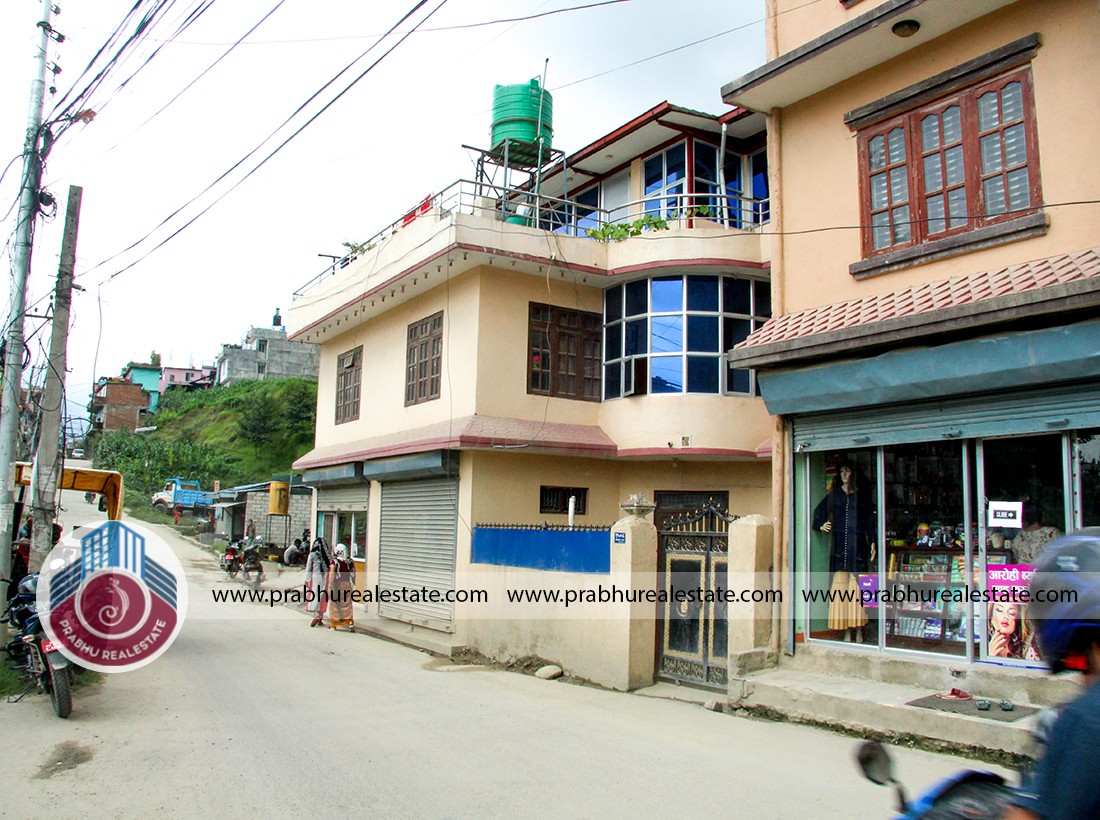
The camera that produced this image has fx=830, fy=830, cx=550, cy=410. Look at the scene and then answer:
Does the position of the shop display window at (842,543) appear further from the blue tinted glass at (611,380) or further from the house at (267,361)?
the house at (267,361)

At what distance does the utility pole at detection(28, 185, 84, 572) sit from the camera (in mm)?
10305

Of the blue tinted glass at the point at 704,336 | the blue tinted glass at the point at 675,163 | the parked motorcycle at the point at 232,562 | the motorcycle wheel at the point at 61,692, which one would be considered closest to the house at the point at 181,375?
the parked motorcycle at the point at 232,562

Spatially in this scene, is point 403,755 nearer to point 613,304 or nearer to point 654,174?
point 613,304

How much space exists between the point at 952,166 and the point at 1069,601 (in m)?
7.75

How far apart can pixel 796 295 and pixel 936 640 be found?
168 inches

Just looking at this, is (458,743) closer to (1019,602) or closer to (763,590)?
(763,590)

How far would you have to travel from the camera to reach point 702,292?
1471 centimetres

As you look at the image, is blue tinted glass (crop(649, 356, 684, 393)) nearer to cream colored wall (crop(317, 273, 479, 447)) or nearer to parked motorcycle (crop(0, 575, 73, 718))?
cream colored wall (crop(317, 273, 479, 447))

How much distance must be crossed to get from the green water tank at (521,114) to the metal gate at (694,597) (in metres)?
10.1

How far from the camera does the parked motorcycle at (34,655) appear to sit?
7.96 metres

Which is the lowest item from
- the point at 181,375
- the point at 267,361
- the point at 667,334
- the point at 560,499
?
the point at 560,499

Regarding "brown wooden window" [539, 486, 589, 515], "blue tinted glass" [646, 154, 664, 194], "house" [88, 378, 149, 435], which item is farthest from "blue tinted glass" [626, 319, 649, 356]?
"house" [88, 378, 149, 435]

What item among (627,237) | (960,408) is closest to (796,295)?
(960,408)

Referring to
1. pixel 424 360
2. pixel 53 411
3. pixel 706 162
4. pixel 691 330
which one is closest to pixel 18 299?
pixel 53 411
